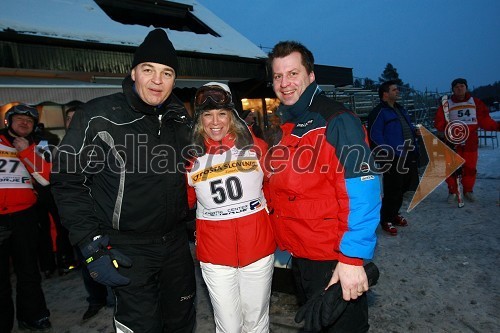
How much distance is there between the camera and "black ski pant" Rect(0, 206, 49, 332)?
126 inches

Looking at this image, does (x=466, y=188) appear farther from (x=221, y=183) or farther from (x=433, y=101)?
(x=433, y=101)

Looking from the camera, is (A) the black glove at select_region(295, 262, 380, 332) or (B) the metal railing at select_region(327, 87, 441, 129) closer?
(A) the black glove at select_region(295, 262, 380, 332)

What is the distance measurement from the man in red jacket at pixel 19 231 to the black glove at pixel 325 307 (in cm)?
326

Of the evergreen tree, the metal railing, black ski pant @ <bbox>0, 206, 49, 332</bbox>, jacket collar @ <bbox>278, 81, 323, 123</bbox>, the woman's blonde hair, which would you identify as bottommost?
black ski pant @ <bbox>0, 206, 49, 332</bbox>

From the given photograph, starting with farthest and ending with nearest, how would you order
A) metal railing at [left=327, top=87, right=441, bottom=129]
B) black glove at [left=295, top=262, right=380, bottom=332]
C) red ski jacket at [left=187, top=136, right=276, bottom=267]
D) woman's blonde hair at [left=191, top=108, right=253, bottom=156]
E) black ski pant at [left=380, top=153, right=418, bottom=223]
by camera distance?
metal railing at [left=327, top=87, right=441, bottom=129] < black ski pant at [left=380, top=153, right=418, bottom=223] < woman's blonde hair at [left=191, top=108, right=253, bottom=156] < red ski jacket at [left=187, top=136, right=276, bottom=267] < black glove at [left=295, top=262, right=380, bottom=332]

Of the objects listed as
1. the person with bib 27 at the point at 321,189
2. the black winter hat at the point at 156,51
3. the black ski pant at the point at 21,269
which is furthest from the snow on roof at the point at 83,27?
Result: the person with bib 27 at the point at 321,189

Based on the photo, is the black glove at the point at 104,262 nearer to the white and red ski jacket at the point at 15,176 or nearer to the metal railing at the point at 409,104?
the white and red ski jacket at the point at 15,176

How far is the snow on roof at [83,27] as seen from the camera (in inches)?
248

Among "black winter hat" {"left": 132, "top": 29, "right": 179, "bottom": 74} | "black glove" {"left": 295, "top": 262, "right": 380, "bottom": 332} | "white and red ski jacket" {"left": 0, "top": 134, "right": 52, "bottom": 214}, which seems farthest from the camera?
"white and red ski jacket" {"left": 0, "top": 134, "right": 52, "bottom": 214}

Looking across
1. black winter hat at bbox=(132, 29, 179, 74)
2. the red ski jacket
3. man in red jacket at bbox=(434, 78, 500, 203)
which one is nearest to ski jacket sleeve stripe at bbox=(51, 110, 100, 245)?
black winter hat at bbox=(132, 29, 179, 74)

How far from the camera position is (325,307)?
1.71 m

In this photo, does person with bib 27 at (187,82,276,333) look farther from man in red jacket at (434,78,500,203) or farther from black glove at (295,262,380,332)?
man in red jacket at (434,78,500,203)

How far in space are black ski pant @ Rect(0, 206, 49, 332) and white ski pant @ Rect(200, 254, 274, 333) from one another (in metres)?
2.37

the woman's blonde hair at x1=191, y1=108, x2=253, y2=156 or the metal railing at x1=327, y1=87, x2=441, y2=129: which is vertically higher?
the metal railing at x1=327, y1=87, x2=441, y2=129
